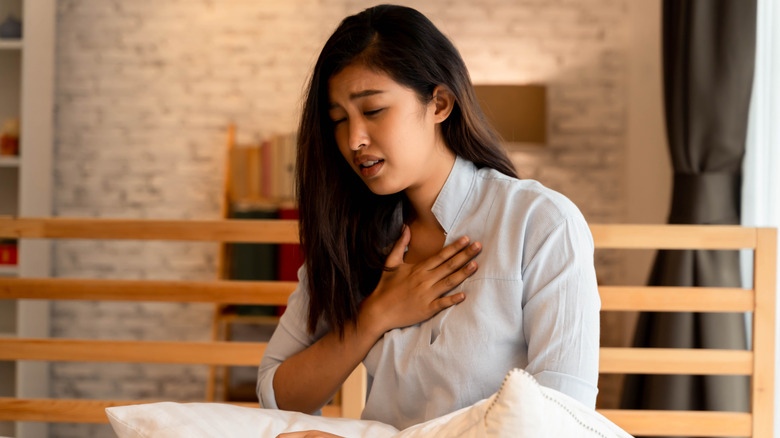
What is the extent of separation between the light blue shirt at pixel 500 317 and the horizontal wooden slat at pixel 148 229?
2.45ft

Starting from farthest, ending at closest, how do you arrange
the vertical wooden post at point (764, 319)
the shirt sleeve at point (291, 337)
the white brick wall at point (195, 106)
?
1. the white brick wall at point (195, 106)
2. the vertical wooden post at point (764, 319)
3. the shirt sleeve at point (291, 337)

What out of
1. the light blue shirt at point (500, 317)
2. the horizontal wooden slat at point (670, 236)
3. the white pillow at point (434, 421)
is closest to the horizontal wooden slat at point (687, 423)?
the horizontal wooden slat at point (670, 236)

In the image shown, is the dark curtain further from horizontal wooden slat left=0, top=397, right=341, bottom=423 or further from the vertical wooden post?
horizontal wooden slat left=0, top=397, right=341, bottom=423

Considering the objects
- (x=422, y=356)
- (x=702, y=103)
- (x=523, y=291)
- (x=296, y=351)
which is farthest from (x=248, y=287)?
(x=702, y=103)

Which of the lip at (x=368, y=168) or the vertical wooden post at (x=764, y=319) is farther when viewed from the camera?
the vertical wooden post at (x=764, y=319)

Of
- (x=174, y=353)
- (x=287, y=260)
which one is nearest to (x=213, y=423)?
(x=174, y=353)

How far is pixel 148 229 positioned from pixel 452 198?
104 cm

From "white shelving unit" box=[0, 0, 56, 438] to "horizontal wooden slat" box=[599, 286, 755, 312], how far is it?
10.2 ft

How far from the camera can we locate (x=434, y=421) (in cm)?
92

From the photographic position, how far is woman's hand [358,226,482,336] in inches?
47.9

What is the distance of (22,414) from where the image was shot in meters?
1.96

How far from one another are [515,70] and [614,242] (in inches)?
92.8

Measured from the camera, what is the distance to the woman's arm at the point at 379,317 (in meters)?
1.23

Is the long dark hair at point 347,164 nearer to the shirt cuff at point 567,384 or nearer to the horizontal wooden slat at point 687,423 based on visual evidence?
the shirt cuff at point 567,384
